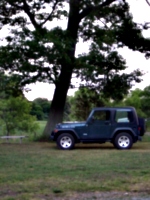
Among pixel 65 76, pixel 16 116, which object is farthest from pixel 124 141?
pixel 16 116

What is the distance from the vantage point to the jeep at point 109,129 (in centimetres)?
2047

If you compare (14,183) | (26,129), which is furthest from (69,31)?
(26,129)

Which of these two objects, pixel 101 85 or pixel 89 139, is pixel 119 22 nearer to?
pixel 101 85

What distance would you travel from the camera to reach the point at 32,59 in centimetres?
2250

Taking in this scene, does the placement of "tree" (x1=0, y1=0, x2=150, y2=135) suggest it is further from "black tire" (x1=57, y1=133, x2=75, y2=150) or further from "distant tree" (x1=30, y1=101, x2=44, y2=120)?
"distant tree" (x1=30, y1=101, x2=44, y2=120)

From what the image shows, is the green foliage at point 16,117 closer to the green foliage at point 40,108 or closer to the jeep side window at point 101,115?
the green foliage at point 40,108

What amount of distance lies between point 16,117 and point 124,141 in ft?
66.4

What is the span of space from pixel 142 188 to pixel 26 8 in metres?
15.0

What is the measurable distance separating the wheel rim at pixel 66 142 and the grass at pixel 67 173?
1.17 m

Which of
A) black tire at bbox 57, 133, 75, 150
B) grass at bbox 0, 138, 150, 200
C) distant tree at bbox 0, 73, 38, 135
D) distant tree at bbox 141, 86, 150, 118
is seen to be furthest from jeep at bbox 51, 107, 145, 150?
distant tree at bbox 141, 86, 150, 118

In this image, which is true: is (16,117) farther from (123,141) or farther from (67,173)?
(67,173)

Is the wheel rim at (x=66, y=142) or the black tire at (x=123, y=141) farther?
the wheel rim at (x=66, y=142)

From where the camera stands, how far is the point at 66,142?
20625 mm

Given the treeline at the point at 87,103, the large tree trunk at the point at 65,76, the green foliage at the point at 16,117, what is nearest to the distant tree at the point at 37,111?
the treeline at the point at 87,103
